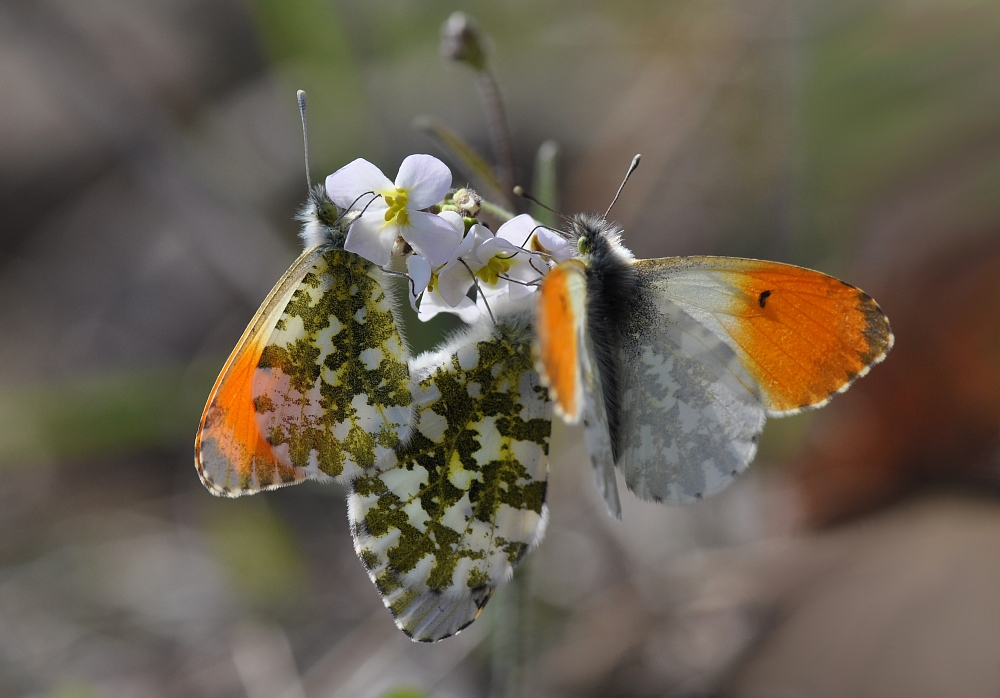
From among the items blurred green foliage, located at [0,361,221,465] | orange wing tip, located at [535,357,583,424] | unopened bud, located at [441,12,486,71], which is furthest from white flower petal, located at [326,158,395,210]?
blurred green foliage, located at [0,361,221,465]

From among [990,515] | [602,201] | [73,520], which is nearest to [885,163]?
[602,201]

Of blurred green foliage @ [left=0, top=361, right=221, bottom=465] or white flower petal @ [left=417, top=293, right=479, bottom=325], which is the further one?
blurred green foliage @ [left=0, top=361, right=221, bottom=465]

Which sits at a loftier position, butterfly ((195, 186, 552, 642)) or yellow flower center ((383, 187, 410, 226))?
yellow flower center ((383, 187, 410, 226))

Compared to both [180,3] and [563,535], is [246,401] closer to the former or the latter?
[563,535]

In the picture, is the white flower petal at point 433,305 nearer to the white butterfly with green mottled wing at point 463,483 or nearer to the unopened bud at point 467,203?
the white butterfly with green mottled wing at point 463,483

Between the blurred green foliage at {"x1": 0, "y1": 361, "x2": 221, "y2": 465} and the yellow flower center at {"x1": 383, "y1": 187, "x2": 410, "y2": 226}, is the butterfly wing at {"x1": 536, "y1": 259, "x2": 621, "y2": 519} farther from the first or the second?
the blurred green foliage at {"x1": 0, "y1": 361, "x2": 221, "y2": 465}

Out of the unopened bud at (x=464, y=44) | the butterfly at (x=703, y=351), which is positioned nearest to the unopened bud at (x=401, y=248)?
the butterfly at (x=703, y=351)
